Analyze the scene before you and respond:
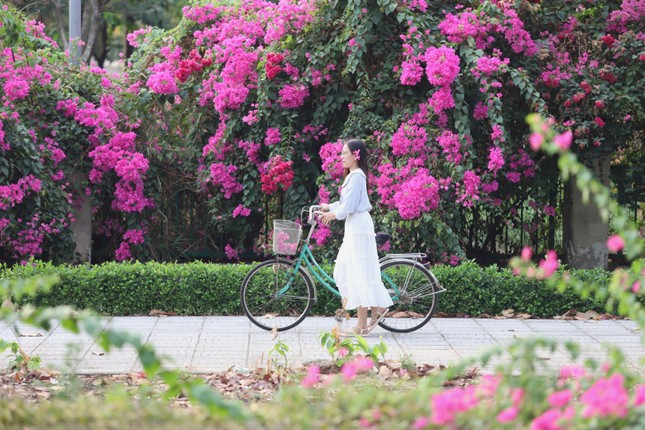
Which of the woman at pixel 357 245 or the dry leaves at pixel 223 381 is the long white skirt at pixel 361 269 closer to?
the woman at pixel 357 245

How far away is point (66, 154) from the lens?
11.6 metres

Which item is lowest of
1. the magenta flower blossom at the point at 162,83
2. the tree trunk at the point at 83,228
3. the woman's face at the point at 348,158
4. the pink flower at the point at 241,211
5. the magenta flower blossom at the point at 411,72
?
the tree trunk at the point at 83,228

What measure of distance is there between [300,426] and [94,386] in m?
3.71

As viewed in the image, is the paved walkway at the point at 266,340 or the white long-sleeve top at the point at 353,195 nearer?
the paved walkway at the point at 266,340

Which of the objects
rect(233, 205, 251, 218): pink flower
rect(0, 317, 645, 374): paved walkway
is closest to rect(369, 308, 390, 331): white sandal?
rect(0, 317, 645, 374): paved walkway

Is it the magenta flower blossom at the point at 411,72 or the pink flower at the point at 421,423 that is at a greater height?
the magenta flower blossom at the point at 411,72

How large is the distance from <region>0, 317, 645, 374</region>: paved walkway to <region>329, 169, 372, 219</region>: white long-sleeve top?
108cm

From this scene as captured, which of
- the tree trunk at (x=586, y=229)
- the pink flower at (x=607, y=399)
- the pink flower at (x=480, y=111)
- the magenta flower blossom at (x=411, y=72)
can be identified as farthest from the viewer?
the tree trunk at (x=586, y=229)

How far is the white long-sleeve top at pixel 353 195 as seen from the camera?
802 centimetres

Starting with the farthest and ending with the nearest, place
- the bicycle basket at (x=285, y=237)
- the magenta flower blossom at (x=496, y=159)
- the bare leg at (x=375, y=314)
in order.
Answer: the magenta flower blossom at (x=496, y=159), the bare leg at (x=375, y=314), the bicycle basket at (x=285, y=237)

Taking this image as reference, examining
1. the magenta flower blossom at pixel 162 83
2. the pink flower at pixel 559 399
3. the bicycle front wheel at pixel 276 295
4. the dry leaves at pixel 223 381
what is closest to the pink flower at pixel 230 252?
the magenta flower blossom at pixel 162 83

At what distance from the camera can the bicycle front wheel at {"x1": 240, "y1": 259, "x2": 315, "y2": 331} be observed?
28.0ft

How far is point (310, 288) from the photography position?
28.0ft

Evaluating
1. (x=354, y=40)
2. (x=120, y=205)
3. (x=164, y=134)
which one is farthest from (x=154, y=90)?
(x=354, y=40)
